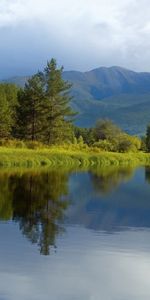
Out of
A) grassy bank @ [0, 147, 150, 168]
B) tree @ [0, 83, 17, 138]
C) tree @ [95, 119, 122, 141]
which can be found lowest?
grassy bank @ [0, 147, 150, 168]

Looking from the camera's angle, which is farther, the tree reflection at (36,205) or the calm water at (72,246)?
the tree reflection at (36,205)

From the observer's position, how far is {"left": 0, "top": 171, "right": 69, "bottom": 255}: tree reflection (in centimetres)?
1843

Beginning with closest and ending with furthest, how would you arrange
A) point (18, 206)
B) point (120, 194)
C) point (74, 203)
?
point (18, 206), point (74, 203), point (120, 194)

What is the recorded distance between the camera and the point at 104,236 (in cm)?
1898

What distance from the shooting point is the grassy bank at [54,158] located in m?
56.0

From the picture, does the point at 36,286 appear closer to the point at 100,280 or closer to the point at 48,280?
the point at 48,280

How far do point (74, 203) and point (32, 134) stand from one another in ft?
148

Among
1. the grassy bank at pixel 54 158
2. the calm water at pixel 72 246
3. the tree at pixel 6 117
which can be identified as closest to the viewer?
the calm water at pixel 72 246

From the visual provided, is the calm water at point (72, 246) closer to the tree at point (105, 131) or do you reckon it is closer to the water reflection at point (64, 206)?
the water reflection at point (64, 206)

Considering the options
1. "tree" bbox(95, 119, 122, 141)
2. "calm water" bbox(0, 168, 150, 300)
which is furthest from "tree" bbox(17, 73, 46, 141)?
"tree" bbox(95, 119, 122, 141)

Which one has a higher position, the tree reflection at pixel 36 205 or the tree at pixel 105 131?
the tree at pixel 105 131

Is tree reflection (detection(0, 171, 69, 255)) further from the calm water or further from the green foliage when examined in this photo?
the green foliage

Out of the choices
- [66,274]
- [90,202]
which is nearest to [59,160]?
[90,202]

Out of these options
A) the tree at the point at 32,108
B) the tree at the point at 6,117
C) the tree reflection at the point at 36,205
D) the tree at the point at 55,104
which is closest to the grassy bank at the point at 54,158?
the tree at the point at 55,104
